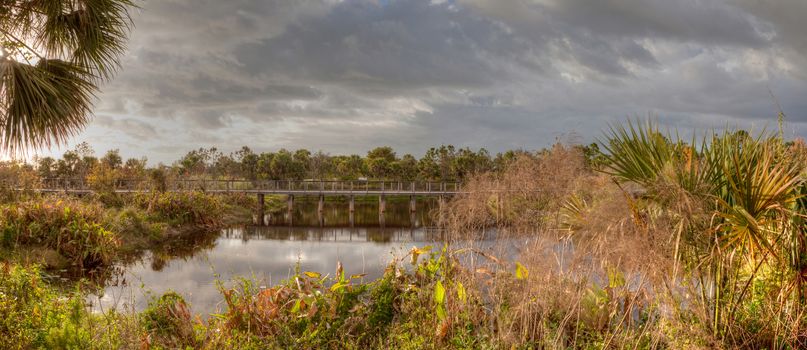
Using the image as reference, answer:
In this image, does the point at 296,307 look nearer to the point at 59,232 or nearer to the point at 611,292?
the point at 611,292

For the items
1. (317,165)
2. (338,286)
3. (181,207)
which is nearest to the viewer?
(338,286)

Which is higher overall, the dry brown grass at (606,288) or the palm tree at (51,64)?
the palm tree at (51,64)

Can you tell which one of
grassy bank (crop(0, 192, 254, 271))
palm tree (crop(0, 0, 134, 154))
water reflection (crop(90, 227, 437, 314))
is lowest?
water reflection (crop(90, 227, 437, 314))

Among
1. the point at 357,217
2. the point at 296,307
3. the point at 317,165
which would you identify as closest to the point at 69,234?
the point at 296,307

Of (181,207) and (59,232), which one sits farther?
(181,207)

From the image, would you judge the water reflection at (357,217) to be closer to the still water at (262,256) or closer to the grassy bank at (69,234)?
the still water at (262,256)

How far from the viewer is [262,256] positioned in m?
18.1

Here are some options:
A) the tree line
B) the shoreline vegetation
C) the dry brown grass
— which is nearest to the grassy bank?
the shoreline vegetation

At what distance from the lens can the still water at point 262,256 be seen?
10.7 metres

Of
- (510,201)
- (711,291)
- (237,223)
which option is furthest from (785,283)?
(237,223)

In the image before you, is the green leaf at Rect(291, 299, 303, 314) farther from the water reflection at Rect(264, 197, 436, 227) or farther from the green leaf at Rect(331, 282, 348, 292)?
the water reflection at Rect(264, 197, 436, 227)

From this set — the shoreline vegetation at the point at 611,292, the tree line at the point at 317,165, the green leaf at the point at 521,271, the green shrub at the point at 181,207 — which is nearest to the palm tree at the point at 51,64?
the shoreline vegetation at the point at 611,292

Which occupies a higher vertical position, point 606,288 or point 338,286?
point 338,286

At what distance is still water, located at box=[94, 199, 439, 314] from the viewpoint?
10688 mm
